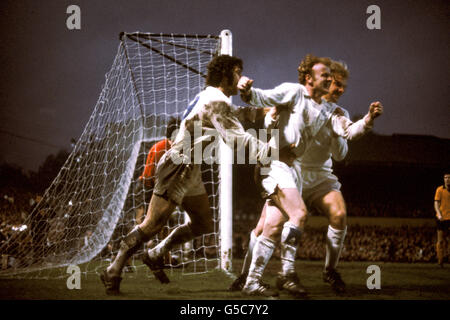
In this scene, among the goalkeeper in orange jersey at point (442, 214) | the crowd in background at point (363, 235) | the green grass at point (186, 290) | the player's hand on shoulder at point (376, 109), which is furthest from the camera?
the crowd in background at point (363, 235)

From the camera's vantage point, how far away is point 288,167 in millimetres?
3623

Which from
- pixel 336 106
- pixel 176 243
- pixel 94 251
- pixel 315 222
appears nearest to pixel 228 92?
pixel 336 106

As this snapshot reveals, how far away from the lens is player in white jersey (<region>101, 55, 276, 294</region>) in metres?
3.39

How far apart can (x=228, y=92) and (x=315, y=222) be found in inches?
614

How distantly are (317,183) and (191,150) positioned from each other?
1219 millimetres

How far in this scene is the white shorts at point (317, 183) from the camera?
13.0ft

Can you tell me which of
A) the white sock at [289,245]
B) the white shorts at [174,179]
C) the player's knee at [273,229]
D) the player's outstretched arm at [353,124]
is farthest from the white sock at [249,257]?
the player's outstretched arm at [353,124]

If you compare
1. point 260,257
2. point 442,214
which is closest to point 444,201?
point 442,214

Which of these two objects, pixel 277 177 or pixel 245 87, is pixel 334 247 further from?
pixel 245 87

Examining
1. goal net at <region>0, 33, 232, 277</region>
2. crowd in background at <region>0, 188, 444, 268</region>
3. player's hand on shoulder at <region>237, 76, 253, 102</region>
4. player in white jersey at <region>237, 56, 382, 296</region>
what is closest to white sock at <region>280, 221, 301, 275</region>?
player in white jersey at <region>237, 56, 382, 296</region>

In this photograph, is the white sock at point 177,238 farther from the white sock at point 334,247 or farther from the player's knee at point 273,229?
the white sock at point 334,247

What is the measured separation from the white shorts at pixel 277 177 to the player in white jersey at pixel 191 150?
6.1 inches

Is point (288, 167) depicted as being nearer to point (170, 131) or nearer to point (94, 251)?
point (170, 131)

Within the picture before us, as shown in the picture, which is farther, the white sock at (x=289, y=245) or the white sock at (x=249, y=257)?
the white sock at (x=249, y=257)
